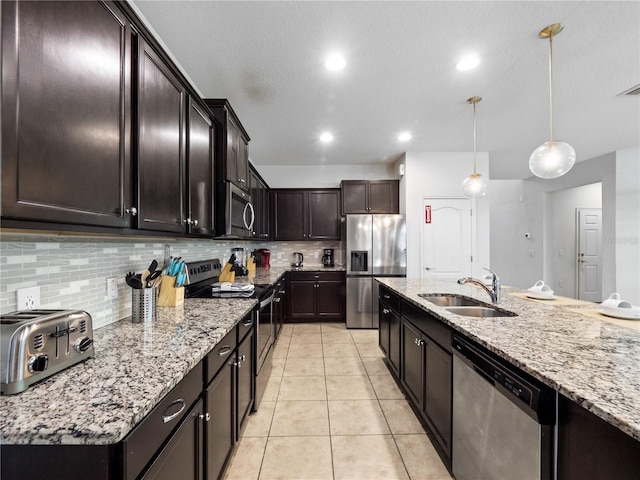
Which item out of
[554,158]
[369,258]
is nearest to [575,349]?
[554,158]

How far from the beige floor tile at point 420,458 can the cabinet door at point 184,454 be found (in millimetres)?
1203

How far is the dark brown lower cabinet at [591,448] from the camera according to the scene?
0.68 m

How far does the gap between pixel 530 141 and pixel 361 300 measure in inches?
128

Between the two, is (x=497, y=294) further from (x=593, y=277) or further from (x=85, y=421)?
(x=593, y=277)

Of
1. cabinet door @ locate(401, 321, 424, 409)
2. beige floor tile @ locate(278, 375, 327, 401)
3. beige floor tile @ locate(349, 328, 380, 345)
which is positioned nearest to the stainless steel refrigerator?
beige floor tile @ locate(349, 328, 380, 345)

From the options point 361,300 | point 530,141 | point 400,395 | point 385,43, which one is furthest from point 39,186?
point 530,141

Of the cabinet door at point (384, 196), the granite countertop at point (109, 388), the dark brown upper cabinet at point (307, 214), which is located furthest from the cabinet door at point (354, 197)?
the granite countertop at point (109, 388)

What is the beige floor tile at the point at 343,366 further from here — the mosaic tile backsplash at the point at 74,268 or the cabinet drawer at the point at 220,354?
the mosaic tile backsplash at the point at 74,268

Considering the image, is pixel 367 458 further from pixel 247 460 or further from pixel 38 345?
pixel 38 345

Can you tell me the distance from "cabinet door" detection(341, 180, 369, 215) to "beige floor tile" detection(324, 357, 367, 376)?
7.72 ft

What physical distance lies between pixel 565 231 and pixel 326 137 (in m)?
5.63

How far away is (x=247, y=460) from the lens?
1656mm

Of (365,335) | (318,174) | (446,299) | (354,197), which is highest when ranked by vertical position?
(318,174)

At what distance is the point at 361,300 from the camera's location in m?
4.27
